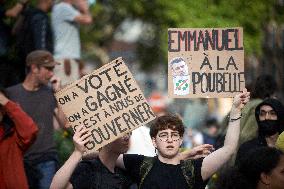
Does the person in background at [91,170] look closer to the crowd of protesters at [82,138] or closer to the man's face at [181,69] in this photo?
the crowd of protesters at [82,138]

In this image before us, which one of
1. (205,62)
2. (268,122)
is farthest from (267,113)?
(205,62)

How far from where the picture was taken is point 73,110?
8.99 m

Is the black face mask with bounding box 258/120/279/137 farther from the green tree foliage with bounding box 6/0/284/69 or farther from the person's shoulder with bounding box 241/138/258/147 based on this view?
the green tree foliage with bounding box 6/0/284/69

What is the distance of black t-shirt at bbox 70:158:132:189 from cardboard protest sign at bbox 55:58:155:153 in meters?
0.29

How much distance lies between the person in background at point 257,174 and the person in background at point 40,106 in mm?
3678

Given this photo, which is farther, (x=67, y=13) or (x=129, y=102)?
(x=67, y=13)

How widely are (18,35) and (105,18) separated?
607 inches

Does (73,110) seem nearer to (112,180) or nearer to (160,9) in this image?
(112,180)

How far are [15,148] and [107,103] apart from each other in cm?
145

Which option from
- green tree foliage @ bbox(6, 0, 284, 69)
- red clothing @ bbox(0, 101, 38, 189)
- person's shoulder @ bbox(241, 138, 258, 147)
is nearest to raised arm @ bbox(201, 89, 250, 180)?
person's shoulder @ bbox(241, 138, 258, 147)

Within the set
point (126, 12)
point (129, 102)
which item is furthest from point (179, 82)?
point (126, 12)

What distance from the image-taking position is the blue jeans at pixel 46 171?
1111 centimetres

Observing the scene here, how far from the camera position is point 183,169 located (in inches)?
338

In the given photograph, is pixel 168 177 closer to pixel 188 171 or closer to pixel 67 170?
pixel 188 171
